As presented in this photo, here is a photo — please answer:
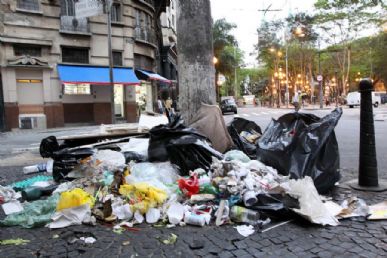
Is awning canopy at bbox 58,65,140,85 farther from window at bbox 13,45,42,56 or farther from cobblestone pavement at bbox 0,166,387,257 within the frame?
cobblestone pavement at bbox 0,166,387,257

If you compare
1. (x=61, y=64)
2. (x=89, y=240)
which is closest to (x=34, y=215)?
(x=89, y=240)

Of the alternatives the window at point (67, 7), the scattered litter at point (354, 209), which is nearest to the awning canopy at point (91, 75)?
the window at point (67, 7)

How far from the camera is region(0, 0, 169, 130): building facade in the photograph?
59.8 feet

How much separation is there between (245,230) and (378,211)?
4.55 feet

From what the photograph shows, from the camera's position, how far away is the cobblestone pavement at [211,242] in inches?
112

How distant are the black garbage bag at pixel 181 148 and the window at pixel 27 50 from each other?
1641 centimetres

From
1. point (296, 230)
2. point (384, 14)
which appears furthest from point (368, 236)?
point (384, 14)

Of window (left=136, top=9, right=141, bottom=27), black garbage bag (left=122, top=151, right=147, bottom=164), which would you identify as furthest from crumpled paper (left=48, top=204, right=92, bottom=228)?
window (left=136, top=9, right=141, bottom=27)

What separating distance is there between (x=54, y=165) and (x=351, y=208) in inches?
150

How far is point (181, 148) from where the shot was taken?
15.5 ft

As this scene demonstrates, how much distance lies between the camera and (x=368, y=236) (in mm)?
3070

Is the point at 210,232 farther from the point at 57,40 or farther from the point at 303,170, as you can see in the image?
the point at 57,40

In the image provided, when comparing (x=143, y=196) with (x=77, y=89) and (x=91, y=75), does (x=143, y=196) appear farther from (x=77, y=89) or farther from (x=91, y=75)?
(x=77, y=89)

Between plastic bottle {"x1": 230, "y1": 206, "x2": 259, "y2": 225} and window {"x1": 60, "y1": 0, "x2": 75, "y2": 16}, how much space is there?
19.9 metres
